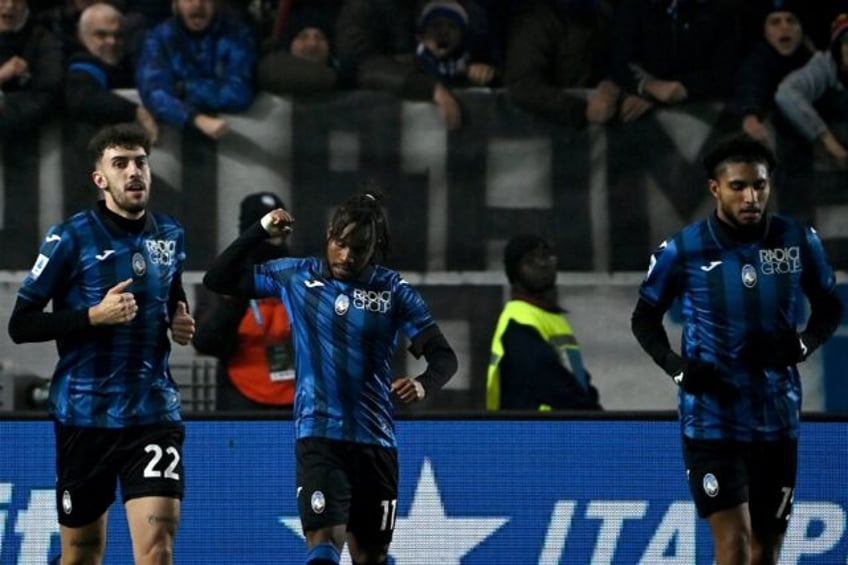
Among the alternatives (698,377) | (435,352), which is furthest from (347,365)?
(698,377)

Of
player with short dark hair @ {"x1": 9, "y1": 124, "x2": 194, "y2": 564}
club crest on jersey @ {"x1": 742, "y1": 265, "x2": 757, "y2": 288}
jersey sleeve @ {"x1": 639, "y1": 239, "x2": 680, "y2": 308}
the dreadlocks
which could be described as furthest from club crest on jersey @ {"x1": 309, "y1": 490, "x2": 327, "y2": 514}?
club crest on jersey @ {"x1": 742, "y1": 265, "x2": 757, "y2": 288}

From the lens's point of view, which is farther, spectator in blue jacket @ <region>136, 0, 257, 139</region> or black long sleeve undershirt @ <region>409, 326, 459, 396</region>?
spectator in blue jacket @ <region>136, 0, 257, 139</region>

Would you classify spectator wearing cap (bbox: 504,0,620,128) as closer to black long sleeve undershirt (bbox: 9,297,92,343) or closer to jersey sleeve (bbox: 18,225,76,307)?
jersey sleeve (bbox: 18,225,76,307)

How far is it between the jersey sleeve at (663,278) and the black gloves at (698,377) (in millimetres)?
273

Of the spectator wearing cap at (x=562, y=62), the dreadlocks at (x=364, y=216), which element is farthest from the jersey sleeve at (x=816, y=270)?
the spectator wearing cap at (x=562, y=62)

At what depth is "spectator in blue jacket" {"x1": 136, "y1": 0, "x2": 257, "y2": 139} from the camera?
9.58 meters

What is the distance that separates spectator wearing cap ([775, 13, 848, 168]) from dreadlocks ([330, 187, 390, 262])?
10.0ft

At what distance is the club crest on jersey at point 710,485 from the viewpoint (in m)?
7.13

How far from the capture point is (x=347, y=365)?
7109 millimetres

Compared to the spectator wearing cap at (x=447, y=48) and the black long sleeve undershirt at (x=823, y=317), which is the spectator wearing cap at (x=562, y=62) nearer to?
the spectator wearing cap at (x=447, y=48)

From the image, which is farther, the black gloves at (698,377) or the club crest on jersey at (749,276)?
the club crest on jersey at (749,276)

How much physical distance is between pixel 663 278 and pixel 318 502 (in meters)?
1.56

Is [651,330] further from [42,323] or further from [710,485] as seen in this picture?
[42,323]

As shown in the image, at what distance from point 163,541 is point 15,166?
3161 millimetres
